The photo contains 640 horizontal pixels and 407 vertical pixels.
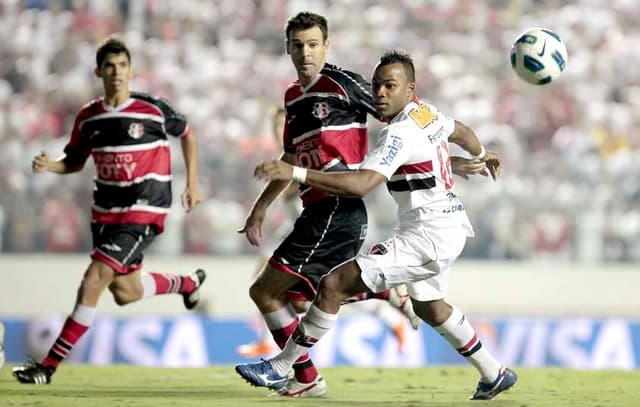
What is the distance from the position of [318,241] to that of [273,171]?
136cm

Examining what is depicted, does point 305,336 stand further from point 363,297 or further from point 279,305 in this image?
point 363,297

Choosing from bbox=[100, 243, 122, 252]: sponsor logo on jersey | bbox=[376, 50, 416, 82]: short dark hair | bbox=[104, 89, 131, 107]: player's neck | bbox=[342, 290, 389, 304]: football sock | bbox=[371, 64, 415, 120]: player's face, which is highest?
bbox=[376, 50, 416, 82]: short dark hair

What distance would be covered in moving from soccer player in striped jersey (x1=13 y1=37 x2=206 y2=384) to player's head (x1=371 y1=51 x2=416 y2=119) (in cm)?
257

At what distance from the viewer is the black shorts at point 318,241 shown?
796 centimetres

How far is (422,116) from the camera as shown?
7.41 m

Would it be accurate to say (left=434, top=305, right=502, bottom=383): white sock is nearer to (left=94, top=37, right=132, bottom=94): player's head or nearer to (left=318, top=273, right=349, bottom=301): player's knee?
(left=318, top=273, right=349, bottom=301): player's knee

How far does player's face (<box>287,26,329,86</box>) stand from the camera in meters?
7.82

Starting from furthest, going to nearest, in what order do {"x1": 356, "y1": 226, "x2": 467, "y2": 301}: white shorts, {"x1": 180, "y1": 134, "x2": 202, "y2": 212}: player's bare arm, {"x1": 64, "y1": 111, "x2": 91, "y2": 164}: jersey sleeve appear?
{"x1": 180, "y1": 134, "x2": 202, "y2": 212}: player's bare arm
{"x1": 64, "y1": 111, "x2": 91, "y2": 164}: jersey sleeve
{"x1": 356, "y1": 226, "x2": 467, "y2": 301}: white shorts

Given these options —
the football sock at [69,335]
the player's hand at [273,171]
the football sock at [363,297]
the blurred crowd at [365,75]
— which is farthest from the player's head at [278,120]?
the player's hand at [273,171]

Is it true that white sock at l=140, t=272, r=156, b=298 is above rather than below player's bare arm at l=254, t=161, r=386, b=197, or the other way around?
below

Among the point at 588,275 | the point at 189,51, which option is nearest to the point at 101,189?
the point at 588,275

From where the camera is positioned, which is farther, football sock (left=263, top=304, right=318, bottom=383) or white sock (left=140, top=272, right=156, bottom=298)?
white sock (left=140, top=272, right=156, bottom=298)

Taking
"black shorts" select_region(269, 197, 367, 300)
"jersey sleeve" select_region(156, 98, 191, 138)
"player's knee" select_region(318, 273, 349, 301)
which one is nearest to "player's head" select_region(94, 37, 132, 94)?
"jersey sleeve" select_region(156, 98, 191, 138)

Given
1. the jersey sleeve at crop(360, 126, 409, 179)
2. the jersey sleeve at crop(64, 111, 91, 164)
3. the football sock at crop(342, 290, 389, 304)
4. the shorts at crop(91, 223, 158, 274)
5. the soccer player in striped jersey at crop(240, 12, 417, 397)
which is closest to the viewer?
the jersey sleeve at crop(360, 126, 409, 179)
